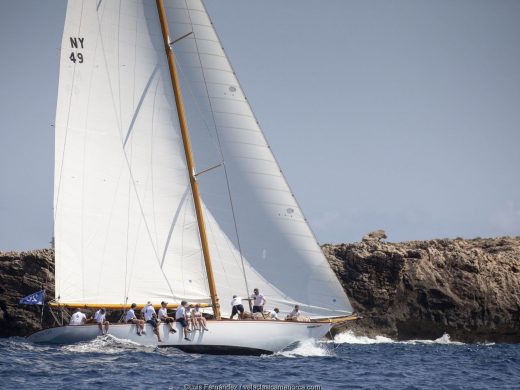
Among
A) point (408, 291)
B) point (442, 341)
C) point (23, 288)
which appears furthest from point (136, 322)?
point (442, 341)

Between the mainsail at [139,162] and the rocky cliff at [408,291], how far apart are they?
47.4 ft

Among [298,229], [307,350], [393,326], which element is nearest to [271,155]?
[298,229]

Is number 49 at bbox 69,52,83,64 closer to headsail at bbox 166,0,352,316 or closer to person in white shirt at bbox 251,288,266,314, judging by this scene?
headsail at bbox 166,0,352,316

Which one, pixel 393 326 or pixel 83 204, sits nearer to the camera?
pixel 83 204

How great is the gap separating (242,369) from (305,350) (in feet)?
17.0

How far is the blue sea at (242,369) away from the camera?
22844mm

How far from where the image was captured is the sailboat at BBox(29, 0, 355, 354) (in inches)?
1236

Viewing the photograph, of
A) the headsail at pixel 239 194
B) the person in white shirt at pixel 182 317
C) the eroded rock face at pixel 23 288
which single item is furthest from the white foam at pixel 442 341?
the eroded rock face at pixel 23 288

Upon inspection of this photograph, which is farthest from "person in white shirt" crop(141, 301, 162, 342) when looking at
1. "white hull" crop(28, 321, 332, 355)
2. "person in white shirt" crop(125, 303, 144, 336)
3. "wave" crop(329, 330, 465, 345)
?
"wave" crop(329, 330, 465, 345)

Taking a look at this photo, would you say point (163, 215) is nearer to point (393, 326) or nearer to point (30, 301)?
point (30, 301)

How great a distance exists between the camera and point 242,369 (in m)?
25.7

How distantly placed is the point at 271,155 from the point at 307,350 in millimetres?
6929

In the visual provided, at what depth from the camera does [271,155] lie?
30.7 m

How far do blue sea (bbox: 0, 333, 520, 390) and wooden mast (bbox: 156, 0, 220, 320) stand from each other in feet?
10.6
